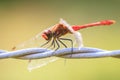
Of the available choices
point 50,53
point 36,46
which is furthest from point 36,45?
point 50,53

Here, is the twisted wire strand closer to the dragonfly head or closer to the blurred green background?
the dragonfly head

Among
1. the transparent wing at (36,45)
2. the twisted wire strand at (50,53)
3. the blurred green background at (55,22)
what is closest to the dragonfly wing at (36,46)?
the transparent wing at (36,45)

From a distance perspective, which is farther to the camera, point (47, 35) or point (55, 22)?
point (55, 22)

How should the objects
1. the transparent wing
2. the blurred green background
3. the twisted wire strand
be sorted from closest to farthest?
the twisted wire strand → the transparent wing → the blurred green background

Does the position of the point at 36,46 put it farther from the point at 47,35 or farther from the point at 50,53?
the point at 50,53

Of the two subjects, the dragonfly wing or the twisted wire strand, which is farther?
the dragonfly wing

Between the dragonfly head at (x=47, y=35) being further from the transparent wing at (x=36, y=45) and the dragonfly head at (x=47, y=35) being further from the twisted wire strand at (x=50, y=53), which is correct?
the twisted wire strand at (x=50, y=53)

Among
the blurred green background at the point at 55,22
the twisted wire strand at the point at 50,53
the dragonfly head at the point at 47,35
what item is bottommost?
the twisted wire strand at the point at 50,53

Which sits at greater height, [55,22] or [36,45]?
[55,22]

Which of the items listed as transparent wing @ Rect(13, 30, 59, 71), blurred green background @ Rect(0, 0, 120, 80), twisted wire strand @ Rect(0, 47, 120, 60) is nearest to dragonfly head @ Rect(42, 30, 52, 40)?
transparent wing @ Rect(13, 30, 59, 71)

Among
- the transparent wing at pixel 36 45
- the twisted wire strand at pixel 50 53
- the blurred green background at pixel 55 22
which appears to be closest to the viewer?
the twisted wire strand at pixel 50 53
